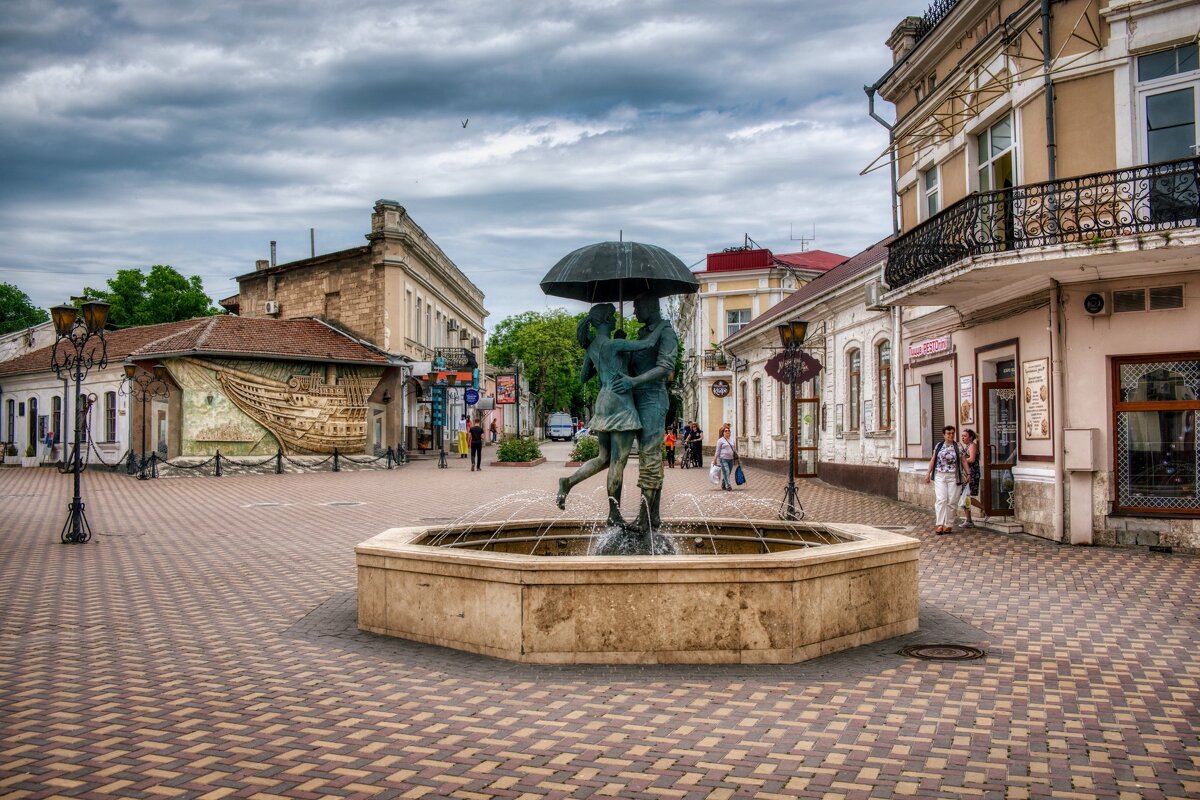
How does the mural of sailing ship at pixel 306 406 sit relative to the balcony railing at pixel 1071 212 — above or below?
below

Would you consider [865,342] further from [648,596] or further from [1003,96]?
[648,596]

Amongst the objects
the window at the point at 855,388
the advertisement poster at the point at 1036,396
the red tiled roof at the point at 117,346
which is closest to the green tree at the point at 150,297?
the red tiled roof at the point at 117,346

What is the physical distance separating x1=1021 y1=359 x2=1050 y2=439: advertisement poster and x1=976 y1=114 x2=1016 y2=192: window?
117 inches

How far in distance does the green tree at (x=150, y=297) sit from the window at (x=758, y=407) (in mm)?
33707

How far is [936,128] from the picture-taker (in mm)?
18328

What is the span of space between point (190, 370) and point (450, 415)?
21.6m

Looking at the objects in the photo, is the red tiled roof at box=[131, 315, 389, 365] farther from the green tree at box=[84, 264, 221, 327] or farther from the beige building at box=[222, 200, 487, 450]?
the green tree at box=[84, 264, 221, 327]

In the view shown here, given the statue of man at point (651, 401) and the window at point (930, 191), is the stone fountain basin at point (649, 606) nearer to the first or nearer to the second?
the statue of man at point (651, 401)

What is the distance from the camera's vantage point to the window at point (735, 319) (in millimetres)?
47406

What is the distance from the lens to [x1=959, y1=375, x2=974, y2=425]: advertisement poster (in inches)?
662

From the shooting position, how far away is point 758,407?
36156mm

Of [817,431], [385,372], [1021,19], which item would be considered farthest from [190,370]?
[1021,19]

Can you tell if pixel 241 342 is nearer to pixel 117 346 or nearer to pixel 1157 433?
pixel 117 346

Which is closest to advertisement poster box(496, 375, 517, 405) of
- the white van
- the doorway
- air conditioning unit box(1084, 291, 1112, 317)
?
the white van
